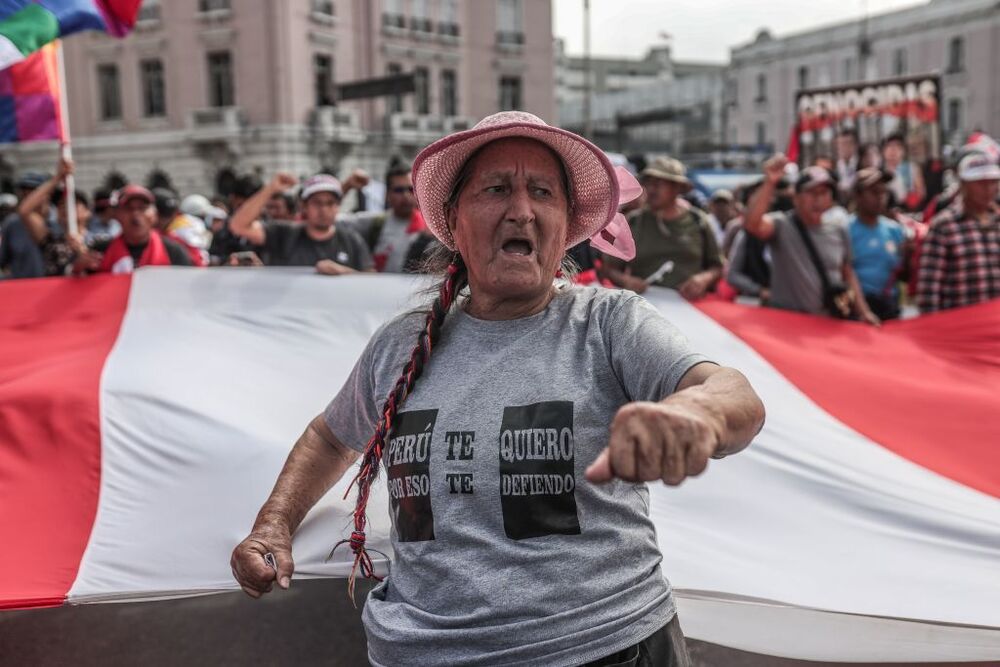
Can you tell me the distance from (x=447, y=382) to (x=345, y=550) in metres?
0.82

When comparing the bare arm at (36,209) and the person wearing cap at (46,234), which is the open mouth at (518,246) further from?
the person wearing cap at (46,234)

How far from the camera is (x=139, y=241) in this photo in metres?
5.16

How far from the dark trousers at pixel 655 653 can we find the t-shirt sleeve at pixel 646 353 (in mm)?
418

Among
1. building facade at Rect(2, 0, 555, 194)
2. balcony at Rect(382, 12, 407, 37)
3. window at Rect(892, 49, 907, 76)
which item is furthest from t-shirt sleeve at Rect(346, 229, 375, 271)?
window at Rect(892, 49, 907, 76)

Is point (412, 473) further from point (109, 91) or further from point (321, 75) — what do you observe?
point (109, 91)

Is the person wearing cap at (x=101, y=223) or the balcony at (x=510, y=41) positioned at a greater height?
the balcony at (x=510, y=41)

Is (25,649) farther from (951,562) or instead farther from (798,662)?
(951,562)

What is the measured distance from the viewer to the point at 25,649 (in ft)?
10.7

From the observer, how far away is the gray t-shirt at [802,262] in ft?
17.1

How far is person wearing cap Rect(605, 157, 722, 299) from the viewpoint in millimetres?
5344

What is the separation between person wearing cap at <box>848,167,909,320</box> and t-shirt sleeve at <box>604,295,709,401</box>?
4.55m

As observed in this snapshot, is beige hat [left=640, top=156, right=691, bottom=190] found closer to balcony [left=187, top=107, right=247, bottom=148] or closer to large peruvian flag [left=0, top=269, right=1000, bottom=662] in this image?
large peruvian flag [left=0, top=269, right=1000, bottom=662]

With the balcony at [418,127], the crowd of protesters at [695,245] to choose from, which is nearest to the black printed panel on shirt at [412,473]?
the crowd of protesters at [695,245]

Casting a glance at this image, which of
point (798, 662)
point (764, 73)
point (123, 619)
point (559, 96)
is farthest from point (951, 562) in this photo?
point (559, 96)
